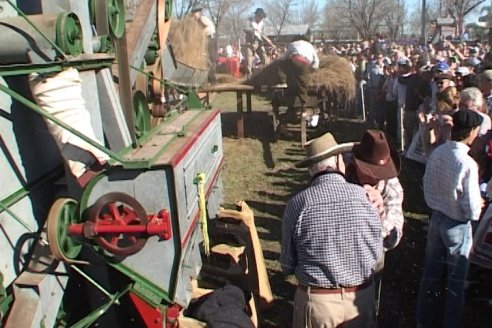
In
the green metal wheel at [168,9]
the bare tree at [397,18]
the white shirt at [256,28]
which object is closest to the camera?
the green metal wheel at [168,9]

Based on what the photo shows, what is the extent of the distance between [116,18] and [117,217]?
1285 millimetres

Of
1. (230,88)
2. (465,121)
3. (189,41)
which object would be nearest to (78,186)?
(465,121)

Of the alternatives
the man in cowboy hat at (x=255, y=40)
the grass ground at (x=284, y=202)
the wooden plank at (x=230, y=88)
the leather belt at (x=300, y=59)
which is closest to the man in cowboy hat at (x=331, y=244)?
the grass ground at (x=284, y=202)

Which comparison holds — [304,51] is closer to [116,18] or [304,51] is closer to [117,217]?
[116,18]

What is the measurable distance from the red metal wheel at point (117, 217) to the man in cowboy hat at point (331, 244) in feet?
2.83

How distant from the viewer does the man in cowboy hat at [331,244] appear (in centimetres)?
276

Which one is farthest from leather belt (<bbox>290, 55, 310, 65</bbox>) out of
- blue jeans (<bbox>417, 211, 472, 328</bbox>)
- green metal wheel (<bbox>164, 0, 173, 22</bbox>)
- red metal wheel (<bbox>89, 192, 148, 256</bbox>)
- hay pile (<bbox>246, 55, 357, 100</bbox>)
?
red metal wheel (<bbox>89, 192, 148, 256</bbox>)

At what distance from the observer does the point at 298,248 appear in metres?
2.88

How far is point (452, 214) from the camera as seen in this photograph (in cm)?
363

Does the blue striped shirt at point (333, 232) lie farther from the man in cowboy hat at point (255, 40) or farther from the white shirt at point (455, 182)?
the man in cowboy hat at point (255, 40)

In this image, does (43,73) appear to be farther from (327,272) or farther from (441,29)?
(441,29)

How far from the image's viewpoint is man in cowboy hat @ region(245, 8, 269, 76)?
2050cm

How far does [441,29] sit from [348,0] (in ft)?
47.4

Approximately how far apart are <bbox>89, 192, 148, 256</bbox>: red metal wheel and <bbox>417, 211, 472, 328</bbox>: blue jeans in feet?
7.48
